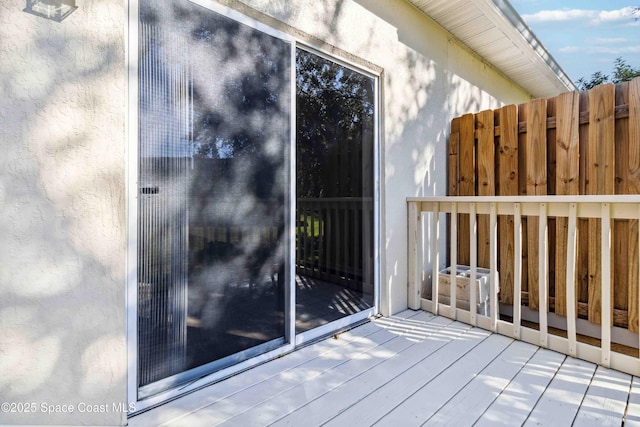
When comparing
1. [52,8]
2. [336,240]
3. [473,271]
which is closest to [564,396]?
[473,271]

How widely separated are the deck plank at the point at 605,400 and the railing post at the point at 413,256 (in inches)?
52.7

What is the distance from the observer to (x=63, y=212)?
132 centimetres

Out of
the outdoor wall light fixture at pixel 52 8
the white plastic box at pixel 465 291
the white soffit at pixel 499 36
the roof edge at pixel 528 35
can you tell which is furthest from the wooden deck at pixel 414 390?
the roof edge at pixel 528 35

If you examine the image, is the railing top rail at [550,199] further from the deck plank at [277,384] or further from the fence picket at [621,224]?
the deck plank at [277,384]

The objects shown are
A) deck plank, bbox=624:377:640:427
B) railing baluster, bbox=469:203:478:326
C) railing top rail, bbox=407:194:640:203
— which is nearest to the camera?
deck plank, bbox=624:377:640:427

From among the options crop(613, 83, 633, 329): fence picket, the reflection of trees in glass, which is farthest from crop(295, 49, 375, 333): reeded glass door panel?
crop(613, 83, 633, 329): fence picket

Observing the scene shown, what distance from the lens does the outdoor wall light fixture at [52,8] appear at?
1241 mm

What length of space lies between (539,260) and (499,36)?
264cm

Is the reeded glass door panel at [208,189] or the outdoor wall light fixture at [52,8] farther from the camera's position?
the reeded glass door panel at [208,189]

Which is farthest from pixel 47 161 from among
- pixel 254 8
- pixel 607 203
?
pixel 607 203

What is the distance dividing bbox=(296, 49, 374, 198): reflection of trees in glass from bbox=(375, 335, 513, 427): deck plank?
136 centimetres

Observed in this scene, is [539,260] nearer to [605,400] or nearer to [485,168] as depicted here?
[605,400]

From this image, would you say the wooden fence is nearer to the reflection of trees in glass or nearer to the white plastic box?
the white plastic box

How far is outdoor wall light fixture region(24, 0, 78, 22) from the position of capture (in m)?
1.24
